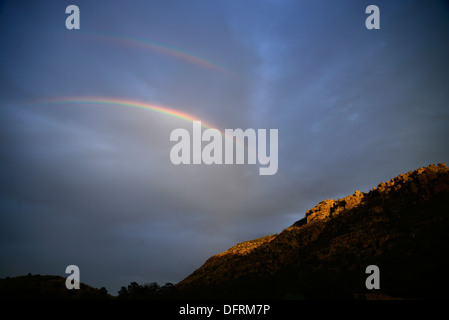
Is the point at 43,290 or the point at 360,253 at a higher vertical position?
the point at 360,253

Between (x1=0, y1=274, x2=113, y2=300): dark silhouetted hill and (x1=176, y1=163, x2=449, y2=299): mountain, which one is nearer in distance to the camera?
(x1=176, y1=163, x2=449, y2=299): mountain

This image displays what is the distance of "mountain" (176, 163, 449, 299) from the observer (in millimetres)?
26562

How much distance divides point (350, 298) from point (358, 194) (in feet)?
Answer: 137

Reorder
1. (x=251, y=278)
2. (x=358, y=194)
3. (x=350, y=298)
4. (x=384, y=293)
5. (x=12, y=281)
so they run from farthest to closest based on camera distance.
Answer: (x=358, y=194) → (x=251, y=278) → (x=12, y=281) → (x=384, y=293) → (x=350, y=298)

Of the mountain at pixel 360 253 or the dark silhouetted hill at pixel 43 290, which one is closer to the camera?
the mountain at pixel 360 253

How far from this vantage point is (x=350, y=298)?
79.1 feet

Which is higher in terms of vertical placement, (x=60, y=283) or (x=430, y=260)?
(x=430, y=260)

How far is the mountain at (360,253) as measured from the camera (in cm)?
2656

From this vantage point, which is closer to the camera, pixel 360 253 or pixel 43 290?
pixel 43 290

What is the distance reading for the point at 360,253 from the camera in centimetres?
3738
